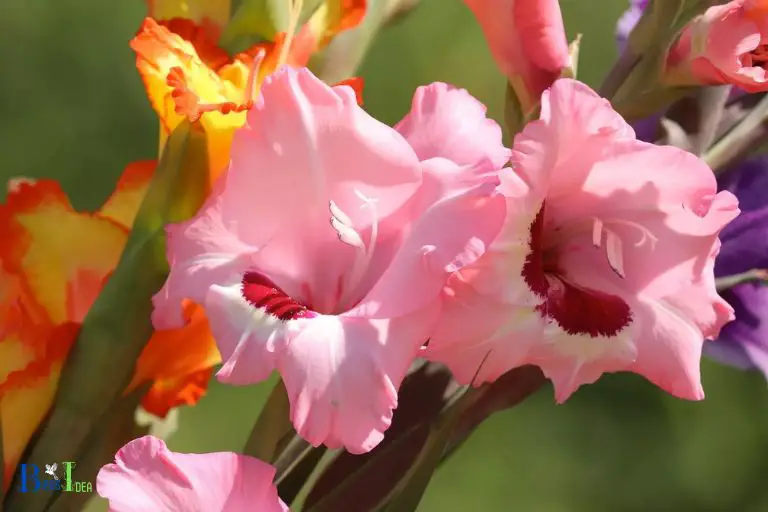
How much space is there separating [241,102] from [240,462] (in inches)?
5.9

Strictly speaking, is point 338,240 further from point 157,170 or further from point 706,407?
point 706,407

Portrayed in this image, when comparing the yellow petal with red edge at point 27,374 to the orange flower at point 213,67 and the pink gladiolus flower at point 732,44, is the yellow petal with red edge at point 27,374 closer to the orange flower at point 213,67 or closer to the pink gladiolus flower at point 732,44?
the orange flower at point 213,67

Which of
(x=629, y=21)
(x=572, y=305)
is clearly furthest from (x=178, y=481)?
(x=629, y=21)

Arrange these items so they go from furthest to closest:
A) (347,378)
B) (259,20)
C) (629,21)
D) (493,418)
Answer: (493,418) < (629,21) < (259,20) < (347,378)

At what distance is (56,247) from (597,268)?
0.89 ft

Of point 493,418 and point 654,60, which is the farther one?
point 493,418

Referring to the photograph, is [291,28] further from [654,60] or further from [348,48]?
[654,60]

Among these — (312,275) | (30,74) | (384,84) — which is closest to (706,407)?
(384,84)

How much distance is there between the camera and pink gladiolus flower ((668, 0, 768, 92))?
0.38 meters

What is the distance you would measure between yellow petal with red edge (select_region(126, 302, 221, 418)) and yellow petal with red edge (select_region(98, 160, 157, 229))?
0.23ft

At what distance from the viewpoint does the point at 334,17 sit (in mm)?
424

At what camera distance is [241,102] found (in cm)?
39

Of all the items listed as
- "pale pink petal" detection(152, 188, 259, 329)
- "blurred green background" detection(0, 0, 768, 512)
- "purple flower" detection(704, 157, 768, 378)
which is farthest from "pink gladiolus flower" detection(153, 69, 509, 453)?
"blurred green background" detection(0, 0, 768, 512)

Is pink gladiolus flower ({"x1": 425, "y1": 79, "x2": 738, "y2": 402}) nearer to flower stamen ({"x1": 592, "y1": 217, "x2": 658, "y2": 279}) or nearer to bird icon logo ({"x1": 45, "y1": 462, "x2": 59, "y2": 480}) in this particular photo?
flower stamen ({"x1": 592, "y1": 217, "x2": 658, "y2": 279})
